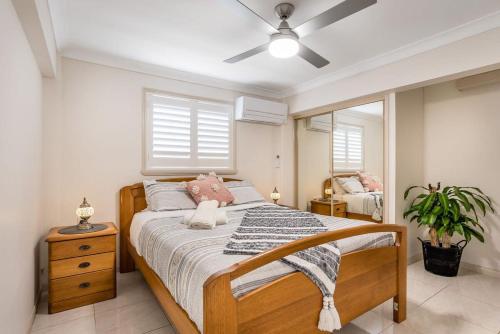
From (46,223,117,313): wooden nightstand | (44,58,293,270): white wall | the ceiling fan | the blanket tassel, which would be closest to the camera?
the blanket tassel

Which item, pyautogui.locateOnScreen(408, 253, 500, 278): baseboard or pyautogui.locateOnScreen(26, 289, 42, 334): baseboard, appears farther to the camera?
pyautogui.locateOnScreen(408, 253, 500, 278): baseboard

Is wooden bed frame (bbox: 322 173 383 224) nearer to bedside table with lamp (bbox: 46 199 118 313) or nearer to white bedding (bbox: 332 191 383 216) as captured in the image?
white bedding (bbox: 332 191 383 216)

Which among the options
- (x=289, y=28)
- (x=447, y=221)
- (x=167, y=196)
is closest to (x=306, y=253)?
(x=289, y=28)

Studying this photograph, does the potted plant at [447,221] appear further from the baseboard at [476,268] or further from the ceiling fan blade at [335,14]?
the ceiling fan blade at [335,14]

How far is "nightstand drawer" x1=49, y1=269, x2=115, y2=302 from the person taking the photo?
6.94 feet

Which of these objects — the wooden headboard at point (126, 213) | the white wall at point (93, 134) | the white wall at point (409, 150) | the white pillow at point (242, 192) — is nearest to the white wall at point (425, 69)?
the white wall at point (409, 150)

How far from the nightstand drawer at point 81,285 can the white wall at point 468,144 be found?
12.4 feet

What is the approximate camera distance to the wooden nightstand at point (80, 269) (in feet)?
6.93

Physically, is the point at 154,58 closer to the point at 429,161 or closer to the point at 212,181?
the point at 212,181

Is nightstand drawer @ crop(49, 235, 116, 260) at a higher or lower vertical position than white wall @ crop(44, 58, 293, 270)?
lower

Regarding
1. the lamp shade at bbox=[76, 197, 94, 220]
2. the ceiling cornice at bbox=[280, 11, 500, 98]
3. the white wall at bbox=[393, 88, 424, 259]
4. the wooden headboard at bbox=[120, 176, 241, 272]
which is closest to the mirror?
the white wall at bbox=[393, 88, 424, 259]

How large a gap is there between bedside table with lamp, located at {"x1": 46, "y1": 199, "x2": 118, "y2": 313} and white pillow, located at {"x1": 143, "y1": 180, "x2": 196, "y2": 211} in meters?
0.48

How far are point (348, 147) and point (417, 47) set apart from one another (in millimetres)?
1387

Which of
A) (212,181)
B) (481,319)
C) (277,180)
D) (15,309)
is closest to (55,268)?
(15,309)
